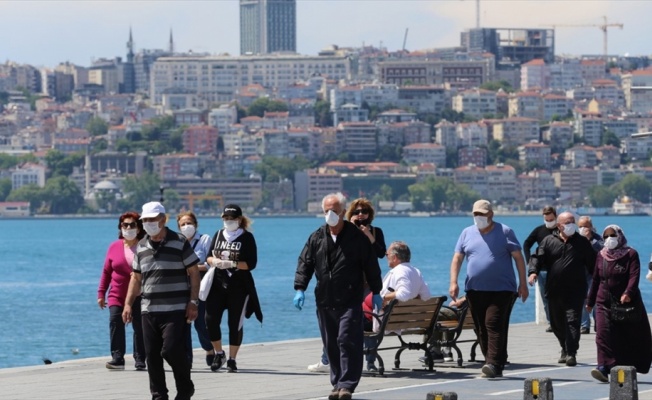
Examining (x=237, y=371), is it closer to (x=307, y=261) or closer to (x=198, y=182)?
(x=307, y=261)

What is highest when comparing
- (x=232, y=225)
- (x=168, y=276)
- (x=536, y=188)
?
(x=232, y=225)

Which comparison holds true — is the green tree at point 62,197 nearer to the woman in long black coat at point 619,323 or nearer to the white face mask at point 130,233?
the white face mask at point 130,233

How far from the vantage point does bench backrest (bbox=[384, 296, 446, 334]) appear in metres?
13.4

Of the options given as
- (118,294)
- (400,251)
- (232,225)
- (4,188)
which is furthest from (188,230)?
(4,188)

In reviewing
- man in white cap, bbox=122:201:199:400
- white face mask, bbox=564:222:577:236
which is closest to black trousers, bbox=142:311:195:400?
man in white cap, bbox=122:201:199:400

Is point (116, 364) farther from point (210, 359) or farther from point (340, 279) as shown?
point (340, 279)

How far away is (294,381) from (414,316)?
3.47 feet

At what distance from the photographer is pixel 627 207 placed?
587 feet

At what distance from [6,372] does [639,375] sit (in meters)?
4.13

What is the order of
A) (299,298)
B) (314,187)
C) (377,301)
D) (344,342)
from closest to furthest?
(344,342), (299,298), (377,301), (314,187)

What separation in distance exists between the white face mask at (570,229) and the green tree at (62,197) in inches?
6634

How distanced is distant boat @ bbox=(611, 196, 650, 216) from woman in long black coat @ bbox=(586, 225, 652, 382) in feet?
545

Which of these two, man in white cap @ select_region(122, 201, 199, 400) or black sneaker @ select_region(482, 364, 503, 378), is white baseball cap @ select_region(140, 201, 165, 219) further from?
black sneaker @ select_region(482, 364, 503, 378)

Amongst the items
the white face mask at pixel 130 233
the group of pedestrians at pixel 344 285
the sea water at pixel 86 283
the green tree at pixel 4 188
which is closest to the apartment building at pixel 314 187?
the sea water at pixel 86 283
